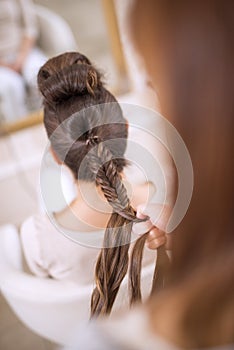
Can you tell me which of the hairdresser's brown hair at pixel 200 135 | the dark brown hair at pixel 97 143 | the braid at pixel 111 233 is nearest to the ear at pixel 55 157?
the dark brown hair at pixel 97 143

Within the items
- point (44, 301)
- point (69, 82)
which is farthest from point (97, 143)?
point (44, 301)

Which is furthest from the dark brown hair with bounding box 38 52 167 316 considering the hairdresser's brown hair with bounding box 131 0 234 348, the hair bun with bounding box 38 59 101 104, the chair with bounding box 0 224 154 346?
the hairdresser's brown hair with bounding box 131 0 234 348

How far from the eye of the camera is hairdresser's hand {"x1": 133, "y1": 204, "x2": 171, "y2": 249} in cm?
66

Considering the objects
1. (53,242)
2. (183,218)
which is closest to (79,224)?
(53,242)

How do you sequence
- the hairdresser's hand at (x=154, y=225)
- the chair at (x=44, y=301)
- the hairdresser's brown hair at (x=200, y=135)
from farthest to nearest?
the chair at (x=44, y=301)
the hairdresser's hand at (x=154, y=225)
the hairdresser's brown hair at (x=200, y=135)

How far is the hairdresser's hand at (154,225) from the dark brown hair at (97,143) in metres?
0.01

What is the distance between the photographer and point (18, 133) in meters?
1.43

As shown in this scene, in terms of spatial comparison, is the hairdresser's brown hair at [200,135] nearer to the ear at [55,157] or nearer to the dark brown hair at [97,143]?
the dark brown hair at [97,143]

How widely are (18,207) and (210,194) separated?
949 millimetres

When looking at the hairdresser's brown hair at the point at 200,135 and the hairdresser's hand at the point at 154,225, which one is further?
the hairdresser's hand at the point at 154,225

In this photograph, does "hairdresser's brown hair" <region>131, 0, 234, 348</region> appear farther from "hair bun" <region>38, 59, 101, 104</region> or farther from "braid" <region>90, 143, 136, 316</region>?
"hair bun" <region>38, 59, 101, 104</region>

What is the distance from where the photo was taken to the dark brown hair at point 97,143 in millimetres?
666

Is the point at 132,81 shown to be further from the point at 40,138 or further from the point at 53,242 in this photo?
the point at 53,242

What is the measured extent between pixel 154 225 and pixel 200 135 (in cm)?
33
